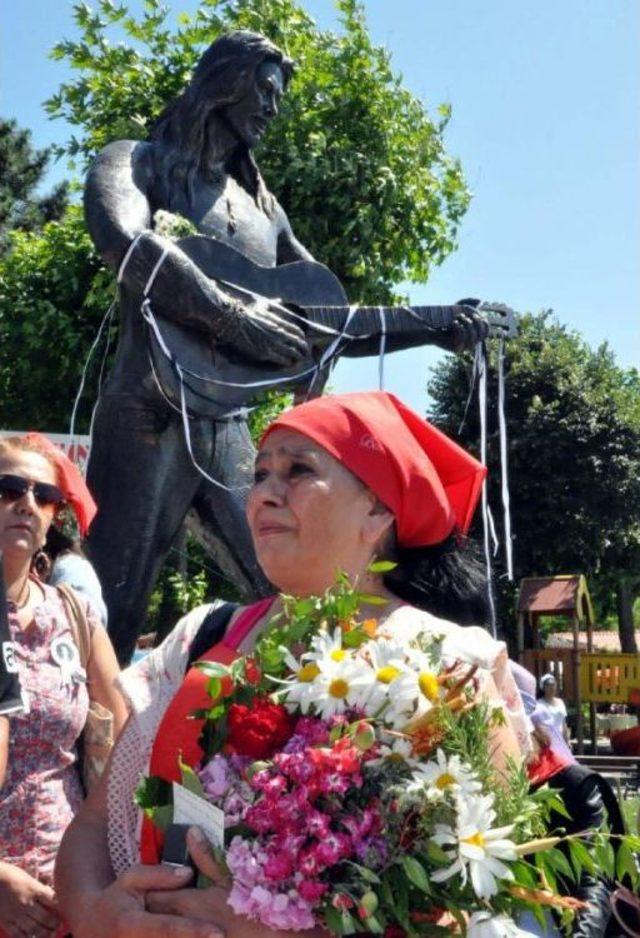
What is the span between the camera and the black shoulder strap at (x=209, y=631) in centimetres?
235

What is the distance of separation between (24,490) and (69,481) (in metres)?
0.14

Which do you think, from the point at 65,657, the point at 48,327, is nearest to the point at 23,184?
the point at 48,327

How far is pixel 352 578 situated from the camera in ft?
7.74

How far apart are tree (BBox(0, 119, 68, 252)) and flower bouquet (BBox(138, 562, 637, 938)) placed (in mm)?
36776

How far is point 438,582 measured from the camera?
2.47m

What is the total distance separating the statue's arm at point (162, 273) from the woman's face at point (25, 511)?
111 cm

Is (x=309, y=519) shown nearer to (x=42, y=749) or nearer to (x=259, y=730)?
(x=259, y=730)

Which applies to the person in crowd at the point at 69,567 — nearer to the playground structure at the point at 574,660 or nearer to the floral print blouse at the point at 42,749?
the floral print blouse at the point at 42,749

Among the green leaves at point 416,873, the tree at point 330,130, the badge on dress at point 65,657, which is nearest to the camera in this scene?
the green leaves at point 416,873

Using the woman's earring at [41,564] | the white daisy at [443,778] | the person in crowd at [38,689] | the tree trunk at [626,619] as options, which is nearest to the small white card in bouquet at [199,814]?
the white daisy at [443,778]

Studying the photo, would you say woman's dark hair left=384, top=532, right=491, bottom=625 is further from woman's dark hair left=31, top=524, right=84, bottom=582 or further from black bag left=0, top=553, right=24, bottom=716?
woman's dark hair left=31, top=524, right=84, bottom=582

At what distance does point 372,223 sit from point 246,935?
34.5 feet

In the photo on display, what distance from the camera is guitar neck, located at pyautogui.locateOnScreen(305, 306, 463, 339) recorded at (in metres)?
4.66

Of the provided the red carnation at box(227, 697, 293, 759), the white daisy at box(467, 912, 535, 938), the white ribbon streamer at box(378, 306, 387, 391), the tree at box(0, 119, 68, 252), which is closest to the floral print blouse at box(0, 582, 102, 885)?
the red carnation at box(227, 697, 293, 759)
